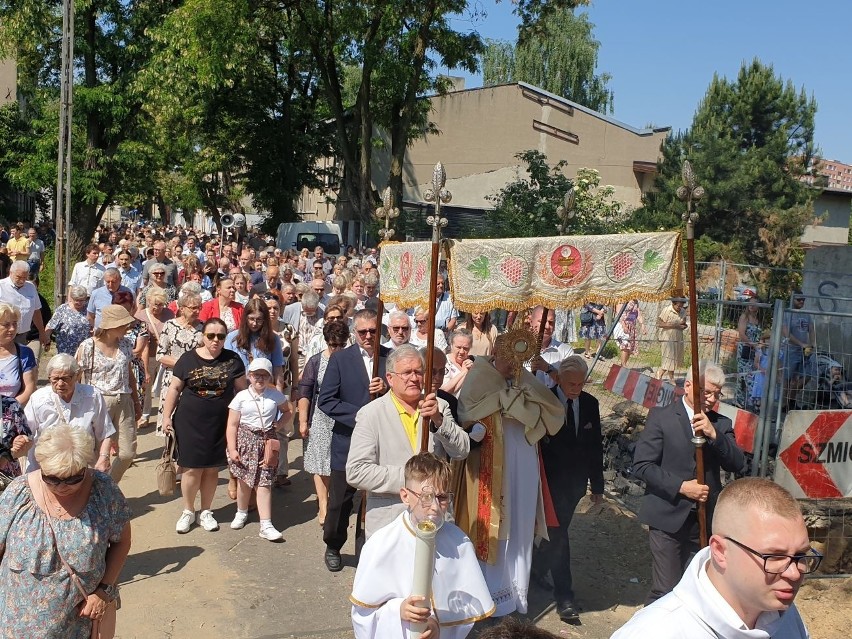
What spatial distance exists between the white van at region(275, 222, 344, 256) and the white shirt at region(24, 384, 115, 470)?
2155cm

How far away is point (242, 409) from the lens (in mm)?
7137

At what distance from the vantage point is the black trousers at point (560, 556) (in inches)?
234

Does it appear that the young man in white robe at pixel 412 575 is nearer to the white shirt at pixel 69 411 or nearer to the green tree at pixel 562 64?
the white shirt at pixel 69 411

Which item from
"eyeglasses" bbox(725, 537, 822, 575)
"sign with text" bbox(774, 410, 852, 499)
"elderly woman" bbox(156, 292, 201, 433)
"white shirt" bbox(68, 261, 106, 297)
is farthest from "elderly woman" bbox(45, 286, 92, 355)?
"eyeglasses" bbox(725, 537, 822, 575)

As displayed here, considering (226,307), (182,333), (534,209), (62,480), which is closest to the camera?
(62,480)

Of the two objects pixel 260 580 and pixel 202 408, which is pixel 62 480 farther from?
pixel 202 408

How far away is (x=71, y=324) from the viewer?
9.09 m

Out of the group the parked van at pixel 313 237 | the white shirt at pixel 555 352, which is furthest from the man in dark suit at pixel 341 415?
the parked van at pixel 313 237

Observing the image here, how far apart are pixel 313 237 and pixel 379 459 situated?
2322 centimetres

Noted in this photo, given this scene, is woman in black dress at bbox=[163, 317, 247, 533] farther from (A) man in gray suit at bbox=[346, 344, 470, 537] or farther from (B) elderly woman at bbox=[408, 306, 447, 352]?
(A) man in gray suit at bbox=[346, 344, 470, 537]

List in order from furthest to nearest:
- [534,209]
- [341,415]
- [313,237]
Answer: [313,237]
[534,209]
[341,415]

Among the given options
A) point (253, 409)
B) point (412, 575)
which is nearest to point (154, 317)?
point (253, 409)

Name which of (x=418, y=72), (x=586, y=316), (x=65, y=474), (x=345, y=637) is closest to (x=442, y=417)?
(x=345, y=637)

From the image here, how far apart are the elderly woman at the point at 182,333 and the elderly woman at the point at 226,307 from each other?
700mm
